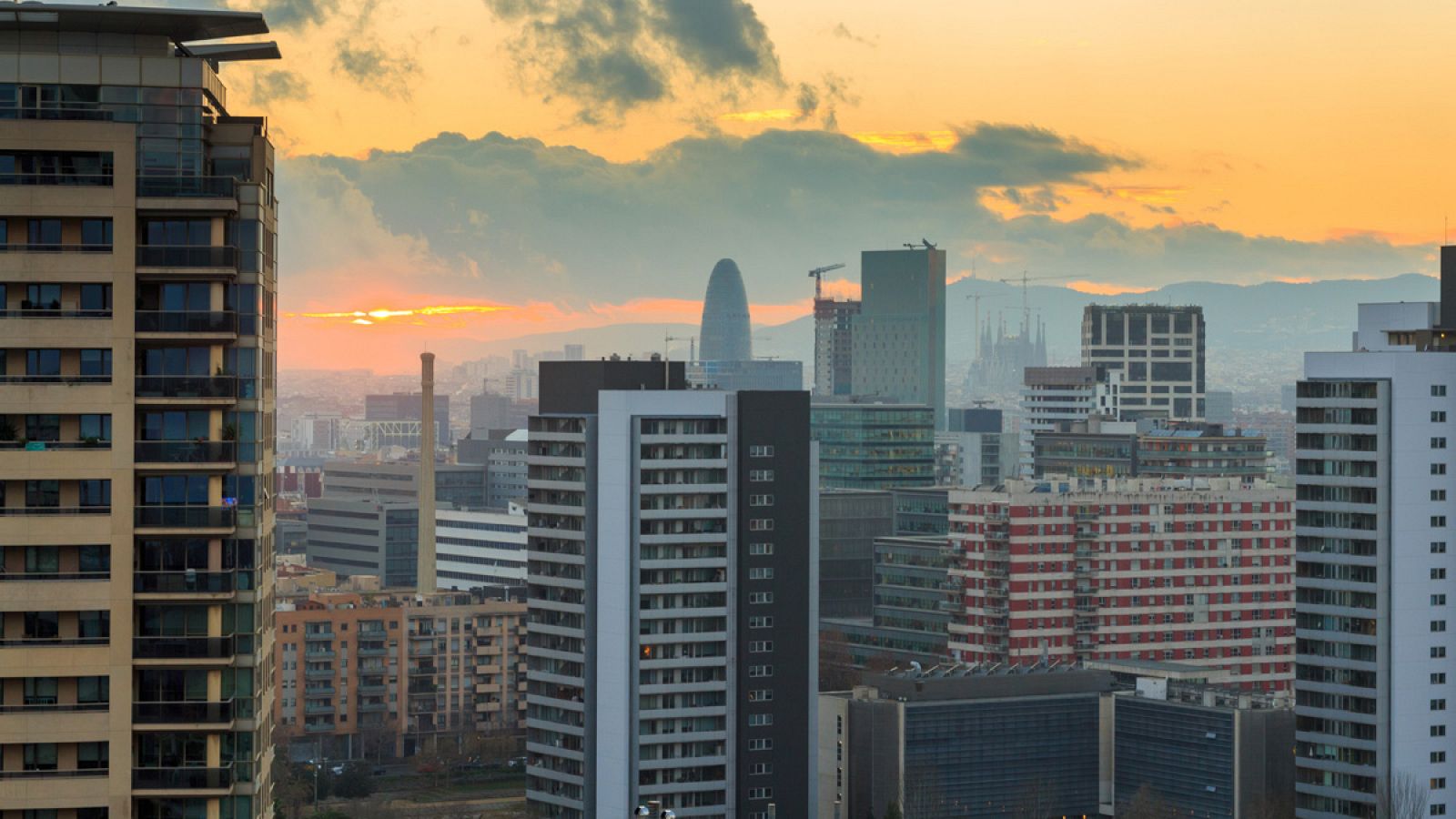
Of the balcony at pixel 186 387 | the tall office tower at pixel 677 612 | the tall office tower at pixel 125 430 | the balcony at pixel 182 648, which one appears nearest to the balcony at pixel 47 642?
the tall office tower at pixel 125 430

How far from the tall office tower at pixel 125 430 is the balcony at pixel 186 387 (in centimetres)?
5

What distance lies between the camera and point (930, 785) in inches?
3775

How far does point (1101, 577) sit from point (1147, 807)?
35764 millimetres

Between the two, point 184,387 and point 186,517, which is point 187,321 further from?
point 186,517

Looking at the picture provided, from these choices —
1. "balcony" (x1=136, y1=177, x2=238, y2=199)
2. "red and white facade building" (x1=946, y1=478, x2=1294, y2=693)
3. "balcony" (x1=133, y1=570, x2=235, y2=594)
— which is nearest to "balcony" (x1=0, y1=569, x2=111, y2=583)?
"balcony" (x1=133, y1=570, x2=235, y2=594)

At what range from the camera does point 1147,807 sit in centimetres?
9462

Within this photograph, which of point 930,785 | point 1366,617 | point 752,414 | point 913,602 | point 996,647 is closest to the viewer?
point 1366,617

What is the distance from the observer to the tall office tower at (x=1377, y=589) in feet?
266

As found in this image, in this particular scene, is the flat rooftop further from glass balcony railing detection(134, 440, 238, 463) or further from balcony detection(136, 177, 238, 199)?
glass balcony railing detection(134, 440, 238, 463)

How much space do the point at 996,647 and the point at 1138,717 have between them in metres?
29.3

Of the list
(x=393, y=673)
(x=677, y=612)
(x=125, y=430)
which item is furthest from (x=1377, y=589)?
(x=393, y=673)

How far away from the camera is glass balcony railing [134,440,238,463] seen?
3703cm

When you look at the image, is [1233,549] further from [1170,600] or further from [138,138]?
[138,138]

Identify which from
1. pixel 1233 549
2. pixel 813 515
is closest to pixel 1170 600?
pixel 1233 549
